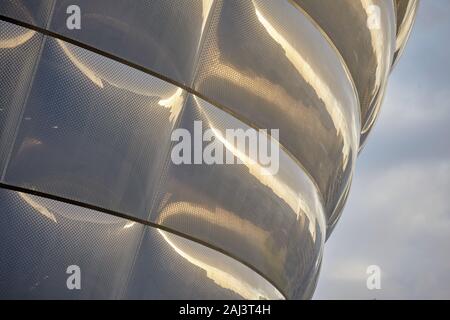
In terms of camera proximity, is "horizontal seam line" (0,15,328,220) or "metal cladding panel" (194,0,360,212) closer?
"horizontal seam line" (0,15,328,220)

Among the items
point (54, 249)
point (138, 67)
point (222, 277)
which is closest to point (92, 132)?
point (138, 67)

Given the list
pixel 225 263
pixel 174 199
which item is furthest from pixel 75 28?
pixel 225 263

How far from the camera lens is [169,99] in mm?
8844

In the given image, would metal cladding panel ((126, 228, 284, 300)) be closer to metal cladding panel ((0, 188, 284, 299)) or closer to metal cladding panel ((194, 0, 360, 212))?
metal cladding panel ((0, 188, 284, 299))

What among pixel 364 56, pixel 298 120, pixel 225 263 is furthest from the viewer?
pixel 364 56

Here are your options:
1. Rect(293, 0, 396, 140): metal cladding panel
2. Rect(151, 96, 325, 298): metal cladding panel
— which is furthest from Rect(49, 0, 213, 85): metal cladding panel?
Rect(293, 0, 396, 140): metal cladding panel

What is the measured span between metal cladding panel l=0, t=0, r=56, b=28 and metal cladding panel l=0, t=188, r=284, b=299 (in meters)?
1.55

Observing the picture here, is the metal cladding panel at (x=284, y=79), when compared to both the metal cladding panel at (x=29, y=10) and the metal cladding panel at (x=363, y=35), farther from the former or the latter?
the metal cladding panel at (x=29, y=10)

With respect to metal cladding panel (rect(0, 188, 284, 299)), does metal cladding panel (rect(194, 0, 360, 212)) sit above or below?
above

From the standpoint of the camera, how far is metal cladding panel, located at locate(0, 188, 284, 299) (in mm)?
7824

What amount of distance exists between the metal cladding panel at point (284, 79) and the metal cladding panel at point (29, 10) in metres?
1.72

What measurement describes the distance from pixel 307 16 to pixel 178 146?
8.50ft

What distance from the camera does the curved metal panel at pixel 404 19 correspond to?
530 inches
